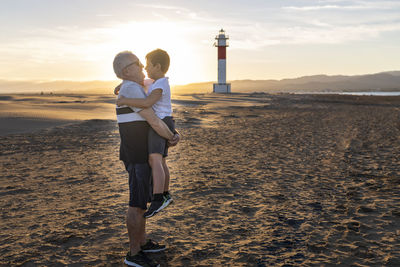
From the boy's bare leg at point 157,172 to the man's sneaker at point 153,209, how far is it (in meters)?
0.11

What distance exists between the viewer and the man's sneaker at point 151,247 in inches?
147

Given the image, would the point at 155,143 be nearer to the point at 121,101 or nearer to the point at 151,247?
the point at 121,101

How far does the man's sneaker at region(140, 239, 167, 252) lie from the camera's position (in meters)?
3.73

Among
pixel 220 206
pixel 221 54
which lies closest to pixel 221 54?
pixel 221 54

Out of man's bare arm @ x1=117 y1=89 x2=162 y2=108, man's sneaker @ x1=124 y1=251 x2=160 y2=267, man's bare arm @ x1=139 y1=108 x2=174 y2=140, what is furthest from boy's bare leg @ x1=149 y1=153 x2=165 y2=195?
man's sneaker @ x1=124 y1=251 x2=160 y2=267

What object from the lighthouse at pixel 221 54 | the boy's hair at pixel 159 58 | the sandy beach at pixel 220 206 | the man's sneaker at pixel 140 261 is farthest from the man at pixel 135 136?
the lighthouse at pixel 221 54

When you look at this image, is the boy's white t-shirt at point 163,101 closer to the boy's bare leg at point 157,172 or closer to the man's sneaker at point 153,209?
the boy's bare leg at point 157,172

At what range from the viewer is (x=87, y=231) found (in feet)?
14.0

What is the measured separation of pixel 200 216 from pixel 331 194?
239cm

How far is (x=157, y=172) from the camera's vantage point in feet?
11.2

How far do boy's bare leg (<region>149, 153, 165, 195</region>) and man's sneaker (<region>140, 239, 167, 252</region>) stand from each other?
694 mm

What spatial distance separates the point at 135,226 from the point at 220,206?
1966mm

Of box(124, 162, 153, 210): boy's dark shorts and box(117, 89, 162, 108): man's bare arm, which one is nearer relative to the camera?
box(117, 89, 162, 108): man's bare arm

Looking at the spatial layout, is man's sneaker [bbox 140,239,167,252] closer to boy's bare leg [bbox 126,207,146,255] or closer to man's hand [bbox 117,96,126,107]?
boy's bare leg [bbox 126,207,146,255]
